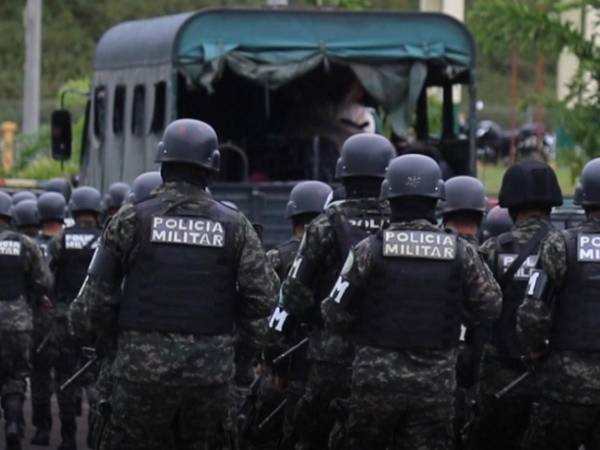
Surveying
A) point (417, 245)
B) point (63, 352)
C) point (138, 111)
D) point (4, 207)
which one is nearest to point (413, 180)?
point (417, 245)

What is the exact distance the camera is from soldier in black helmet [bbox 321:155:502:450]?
1077 centimetres

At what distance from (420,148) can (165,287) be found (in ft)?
31.7

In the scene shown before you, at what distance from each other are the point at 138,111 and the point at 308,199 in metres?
7.39

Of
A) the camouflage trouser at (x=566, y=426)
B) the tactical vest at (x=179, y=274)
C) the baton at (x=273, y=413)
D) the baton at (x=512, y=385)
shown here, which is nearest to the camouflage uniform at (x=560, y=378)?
the camouflage trouser at (x=566, y=426)

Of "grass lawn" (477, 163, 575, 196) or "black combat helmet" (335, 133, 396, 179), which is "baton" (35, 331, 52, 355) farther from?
"grass lawn" (477, 163, 575, 196)

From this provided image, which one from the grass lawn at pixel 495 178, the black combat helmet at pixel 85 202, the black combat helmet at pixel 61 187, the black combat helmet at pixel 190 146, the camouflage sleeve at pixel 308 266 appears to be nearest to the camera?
the black combat helmet at pixel 190 146

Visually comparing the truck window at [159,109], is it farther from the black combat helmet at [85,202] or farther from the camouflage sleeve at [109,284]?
the camouflage sleeve at [109,284]

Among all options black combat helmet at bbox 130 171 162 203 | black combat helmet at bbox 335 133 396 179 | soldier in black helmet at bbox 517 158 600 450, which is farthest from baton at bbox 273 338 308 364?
soldier in black helmet at bbox 517 158 600 450

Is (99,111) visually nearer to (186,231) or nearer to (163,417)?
(186,231)

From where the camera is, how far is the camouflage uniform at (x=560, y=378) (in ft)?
36.4

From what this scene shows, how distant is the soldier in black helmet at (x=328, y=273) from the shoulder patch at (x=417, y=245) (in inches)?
34.0

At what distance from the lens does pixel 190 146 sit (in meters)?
10.7

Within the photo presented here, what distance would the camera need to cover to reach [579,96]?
69.6 ft

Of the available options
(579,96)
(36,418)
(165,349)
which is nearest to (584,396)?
(165,349)
